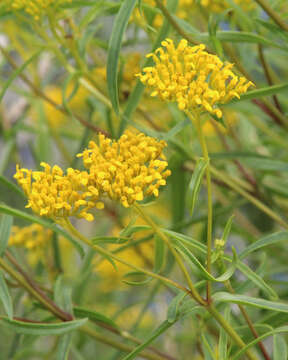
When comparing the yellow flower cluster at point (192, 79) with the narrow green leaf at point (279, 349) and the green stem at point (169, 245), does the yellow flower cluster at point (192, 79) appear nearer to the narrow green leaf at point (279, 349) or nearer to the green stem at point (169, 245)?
the green stem at point (169, 245)

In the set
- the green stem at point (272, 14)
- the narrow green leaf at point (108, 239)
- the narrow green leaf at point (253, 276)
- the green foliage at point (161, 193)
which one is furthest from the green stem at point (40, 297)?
the green stem at point (272, 14)

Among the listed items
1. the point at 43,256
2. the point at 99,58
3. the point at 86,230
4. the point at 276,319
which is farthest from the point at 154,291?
the point at 86,230

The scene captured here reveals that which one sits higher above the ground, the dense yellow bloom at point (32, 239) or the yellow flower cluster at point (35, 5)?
the yellow flower cluster at point (35, 5)

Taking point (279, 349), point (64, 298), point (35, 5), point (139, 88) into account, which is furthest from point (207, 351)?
point (35, 5)

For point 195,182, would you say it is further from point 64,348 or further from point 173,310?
point 64,348

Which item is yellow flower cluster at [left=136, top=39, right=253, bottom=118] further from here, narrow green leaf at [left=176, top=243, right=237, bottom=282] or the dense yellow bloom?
the dense yellow bloom
